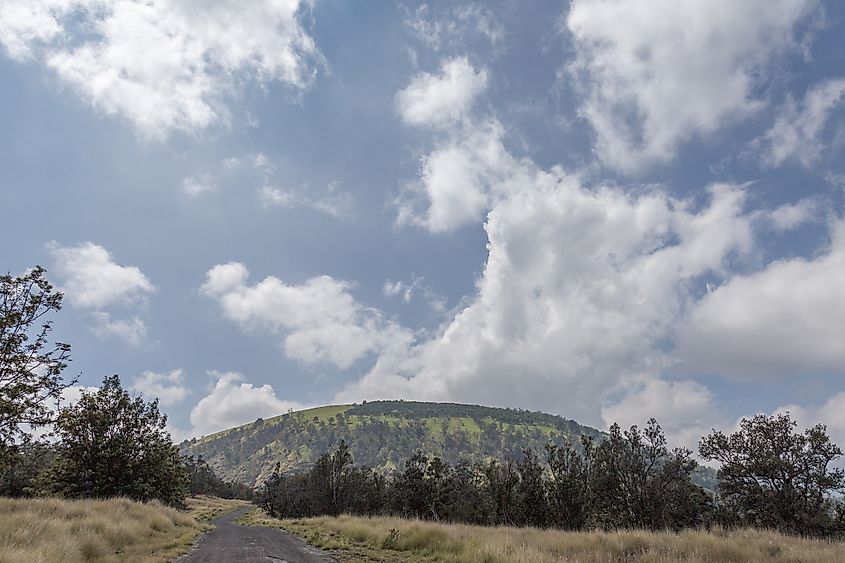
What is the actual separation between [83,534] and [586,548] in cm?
1869

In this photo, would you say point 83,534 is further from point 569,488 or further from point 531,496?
point 531,496

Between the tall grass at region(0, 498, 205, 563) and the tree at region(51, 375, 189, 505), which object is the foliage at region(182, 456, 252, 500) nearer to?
the tree at region(51, 375, 189, 505)

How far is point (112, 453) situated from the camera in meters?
36.3

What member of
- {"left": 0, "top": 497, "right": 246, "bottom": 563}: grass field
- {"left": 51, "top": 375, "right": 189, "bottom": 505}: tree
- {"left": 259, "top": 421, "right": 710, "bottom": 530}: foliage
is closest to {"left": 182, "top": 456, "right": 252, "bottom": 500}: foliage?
{"left": 259, "top": 421, "right": 710, "bottom": 530}: foliage

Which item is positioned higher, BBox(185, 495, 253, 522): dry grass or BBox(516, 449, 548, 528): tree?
BBox(516, 449, 548, 528): tree

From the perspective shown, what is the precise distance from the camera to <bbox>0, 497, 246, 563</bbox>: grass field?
43.8 ft

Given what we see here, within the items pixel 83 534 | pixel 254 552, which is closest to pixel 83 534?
pixel 83 534

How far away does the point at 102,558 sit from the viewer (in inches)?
587

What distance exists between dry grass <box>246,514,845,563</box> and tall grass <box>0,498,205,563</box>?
7.48m

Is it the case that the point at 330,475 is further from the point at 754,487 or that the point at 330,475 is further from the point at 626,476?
the point at 754,487

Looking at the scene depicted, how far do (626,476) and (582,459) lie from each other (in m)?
9.65

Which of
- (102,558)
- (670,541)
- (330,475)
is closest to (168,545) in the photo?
(102,558)

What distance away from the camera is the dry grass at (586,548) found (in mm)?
15281

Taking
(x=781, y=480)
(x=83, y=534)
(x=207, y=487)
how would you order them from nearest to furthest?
(x=83, y=534), (x=781, y=480), (x=207, y=487)
